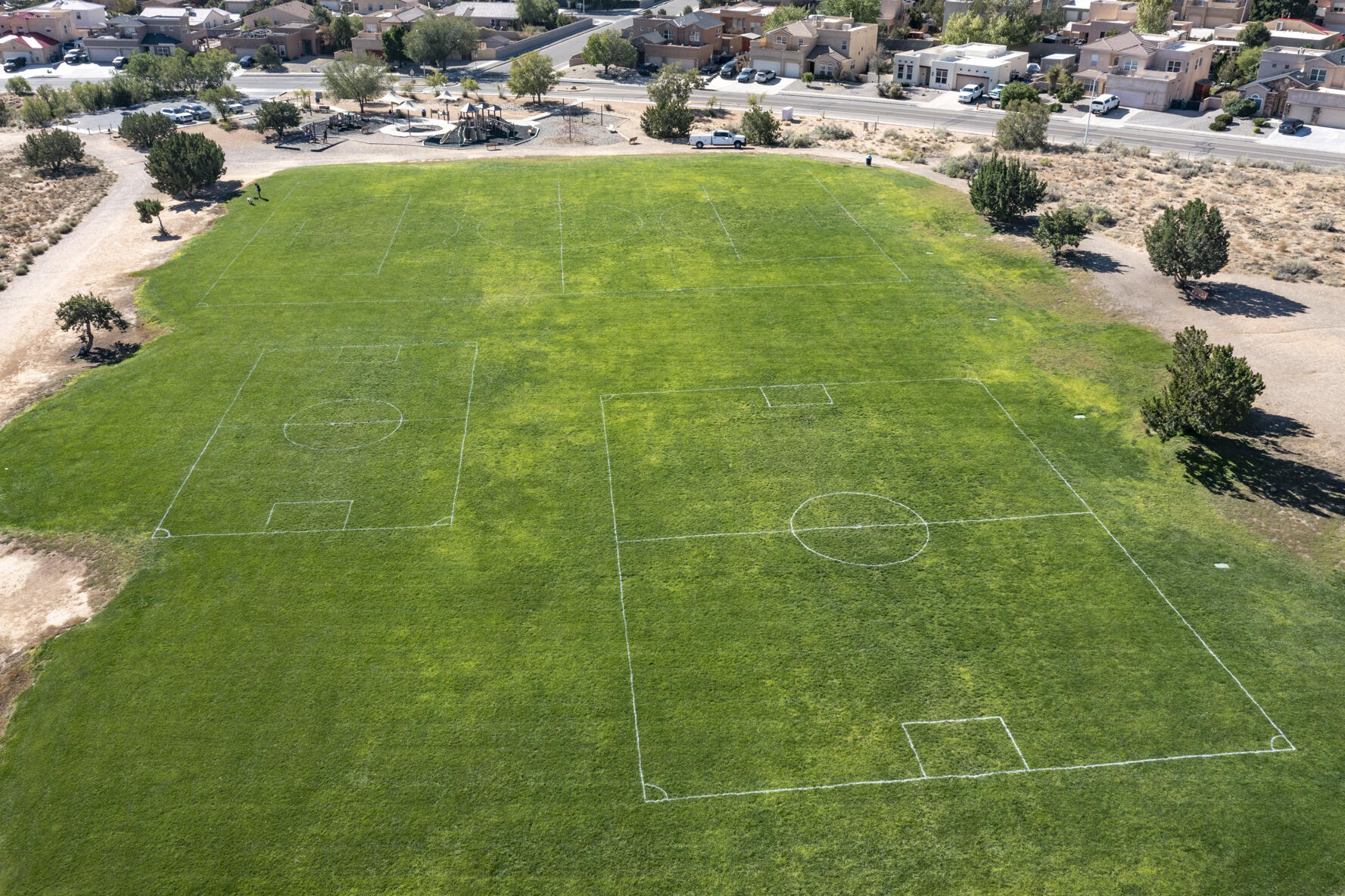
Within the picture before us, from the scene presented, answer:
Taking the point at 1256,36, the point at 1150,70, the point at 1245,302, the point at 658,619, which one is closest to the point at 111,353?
the point at 658,619

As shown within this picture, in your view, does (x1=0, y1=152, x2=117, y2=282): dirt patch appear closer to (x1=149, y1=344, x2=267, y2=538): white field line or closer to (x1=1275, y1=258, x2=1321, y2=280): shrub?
(x1=149, y1=344, x2=267, y2=538): white field line

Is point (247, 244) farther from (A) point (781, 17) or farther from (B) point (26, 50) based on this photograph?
(B) point (26, 50)

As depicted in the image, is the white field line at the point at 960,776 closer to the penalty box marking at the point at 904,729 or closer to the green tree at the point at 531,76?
the penalty box marking at the point at 904,729

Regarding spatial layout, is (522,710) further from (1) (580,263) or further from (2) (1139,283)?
(2) (1139,283)

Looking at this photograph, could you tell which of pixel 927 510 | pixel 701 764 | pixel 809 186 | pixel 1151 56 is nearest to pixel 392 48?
pixel 809 186

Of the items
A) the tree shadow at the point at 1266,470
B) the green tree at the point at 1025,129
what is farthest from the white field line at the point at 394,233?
the green tree at the point at 1025,129

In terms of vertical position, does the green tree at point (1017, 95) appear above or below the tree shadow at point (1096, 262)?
above
